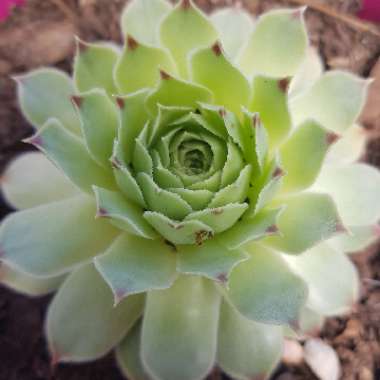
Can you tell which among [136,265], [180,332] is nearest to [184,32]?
[136,265]

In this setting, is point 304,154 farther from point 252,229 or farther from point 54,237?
point 54,237

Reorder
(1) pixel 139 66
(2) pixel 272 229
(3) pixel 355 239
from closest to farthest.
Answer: (2) pixel 272 229 < (1) pixel 139 66 < (3) pixel 355 239

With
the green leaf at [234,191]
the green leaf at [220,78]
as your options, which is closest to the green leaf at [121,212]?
the green leaf at [234,191]

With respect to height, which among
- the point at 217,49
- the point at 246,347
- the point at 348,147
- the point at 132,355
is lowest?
the point at 132,355

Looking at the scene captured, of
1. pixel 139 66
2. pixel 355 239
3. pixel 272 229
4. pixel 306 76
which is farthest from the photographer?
pixel 306 76

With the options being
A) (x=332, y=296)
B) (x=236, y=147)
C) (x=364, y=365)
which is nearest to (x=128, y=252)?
(x=236, y=147)

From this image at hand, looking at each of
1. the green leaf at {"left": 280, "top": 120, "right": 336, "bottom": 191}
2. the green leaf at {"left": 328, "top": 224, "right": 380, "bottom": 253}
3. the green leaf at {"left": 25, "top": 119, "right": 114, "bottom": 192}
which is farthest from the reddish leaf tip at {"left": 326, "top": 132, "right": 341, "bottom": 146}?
the green leaf at {"left": 25, "top": 119, "right": 114, "bottom": 192}

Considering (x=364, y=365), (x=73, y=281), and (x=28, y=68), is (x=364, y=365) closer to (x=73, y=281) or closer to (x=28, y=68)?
(x=73, y=281)
